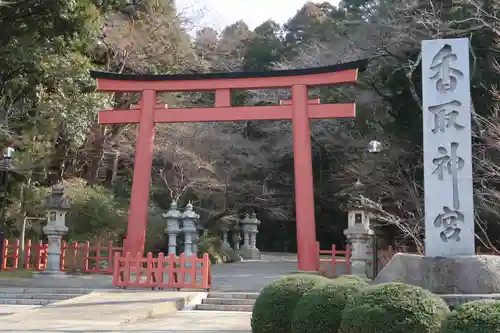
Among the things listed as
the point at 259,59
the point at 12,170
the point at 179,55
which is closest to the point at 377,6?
the point at 179,55

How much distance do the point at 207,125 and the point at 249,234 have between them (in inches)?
265

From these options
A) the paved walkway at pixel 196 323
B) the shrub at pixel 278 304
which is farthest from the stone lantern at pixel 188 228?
the shrub at pixel 278 304

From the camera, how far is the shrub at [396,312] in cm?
475

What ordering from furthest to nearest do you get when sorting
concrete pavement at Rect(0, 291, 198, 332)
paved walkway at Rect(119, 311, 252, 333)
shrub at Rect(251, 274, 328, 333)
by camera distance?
paved walkway at Rect(119, 311, 252, 333) → concrete pavement at Rect(0, 291, 198, 332) → shrub at Rect(251, 274, 328, 333)

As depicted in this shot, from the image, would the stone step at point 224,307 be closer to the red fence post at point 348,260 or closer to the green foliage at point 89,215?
the red fence post at point 348,260

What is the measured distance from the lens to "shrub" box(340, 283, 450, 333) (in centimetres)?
475

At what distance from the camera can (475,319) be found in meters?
4.16

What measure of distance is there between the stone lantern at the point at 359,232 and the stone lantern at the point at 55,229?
8.15 metres

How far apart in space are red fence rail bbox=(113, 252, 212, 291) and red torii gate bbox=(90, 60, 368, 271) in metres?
0.80

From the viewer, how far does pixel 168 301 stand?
10.8 metres

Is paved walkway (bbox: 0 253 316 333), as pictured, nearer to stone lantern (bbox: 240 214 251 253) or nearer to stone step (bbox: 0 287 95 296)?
stone step (bbox: 0 287 95 296)

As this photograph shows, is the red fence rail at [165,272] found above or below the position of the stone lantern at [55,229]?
below

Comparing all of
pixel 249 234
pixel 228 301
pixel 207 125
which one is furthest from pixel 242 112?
pixel 249 234

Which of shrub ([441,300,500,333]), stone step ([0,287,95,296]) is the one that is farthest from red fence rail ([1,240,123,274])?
shrub ([441,300,500,333])
